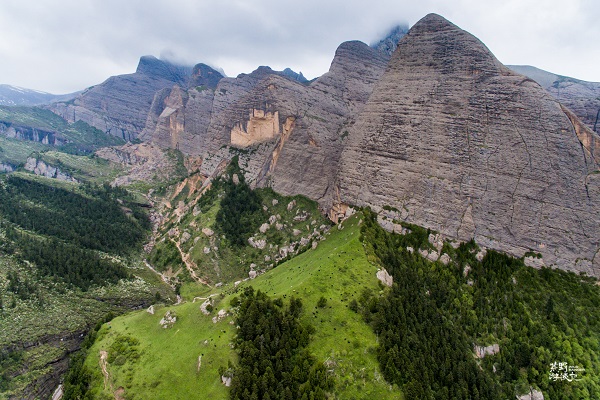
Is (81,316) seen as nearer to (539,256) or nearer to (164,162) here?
(539,256)

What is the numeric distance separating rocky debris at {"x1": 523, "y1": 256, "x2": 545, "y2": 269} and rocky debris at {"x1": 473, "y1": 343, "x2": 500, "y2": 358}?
18.3 meters

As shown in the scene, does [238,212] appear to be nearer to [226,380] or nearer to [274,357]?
[274,357]

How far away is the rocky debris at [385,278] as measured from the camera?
218ft

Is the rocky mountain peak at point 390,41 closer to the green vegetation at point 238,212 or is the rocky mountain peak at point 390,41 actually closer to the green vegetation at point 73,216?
the green vegetation at point 238,212

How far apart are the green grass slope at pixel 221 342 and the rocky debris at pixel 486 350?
18675 mm

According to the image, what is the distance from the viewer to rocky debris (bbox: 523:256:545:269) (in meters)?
67.8

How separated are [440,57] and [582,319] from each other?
61.8 m

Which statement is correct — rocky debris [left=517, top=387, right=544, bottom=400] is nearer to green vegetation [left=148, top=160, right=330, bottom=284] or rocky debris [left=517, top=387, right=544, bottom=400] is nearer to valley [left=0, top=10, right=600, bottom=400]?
valley [left=0, top=10, right=600, bottom=400]

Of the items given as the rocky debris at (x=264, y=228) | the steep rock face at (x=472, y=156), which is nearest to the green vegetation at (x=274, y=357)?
the steep rock face at (x=472, y=156)

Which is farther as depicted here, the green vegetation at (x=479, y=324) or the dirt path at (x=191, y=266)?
the dirt path at (x=191, y=266)

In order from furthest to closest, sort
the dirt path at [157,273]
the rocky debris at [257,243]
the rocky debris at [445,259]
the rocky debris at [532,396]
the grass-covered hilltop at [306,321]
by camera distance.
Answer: the rocky debris at [257,243] → the dirt path at [157,273] → the rocky debris at [445,259] → the rocky debris at [532,396] → the grass-covered hilltop at [306,321]

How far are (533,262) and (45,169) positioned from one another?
209 metres

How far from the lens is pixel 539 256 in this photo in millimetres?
68188

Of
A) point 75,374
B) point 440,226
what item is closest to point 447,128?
point 440,226
